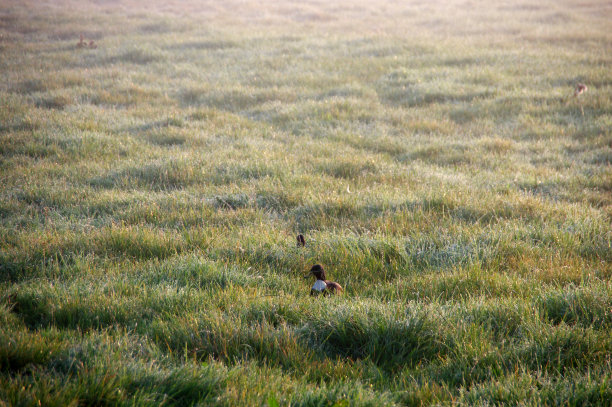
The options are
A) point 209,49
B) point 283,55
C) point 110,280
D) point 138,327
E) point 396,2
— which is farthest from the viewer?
point 396,2

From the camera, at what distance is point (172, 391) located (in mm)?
2643

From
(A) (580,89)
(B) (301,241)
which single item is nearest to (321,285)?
(B) (301,241)

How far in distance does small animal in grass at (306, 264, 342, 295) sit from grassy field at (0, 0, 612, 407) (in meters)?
0.13

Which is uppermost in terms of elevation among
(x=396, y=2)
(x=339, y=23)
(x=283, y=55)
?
(x=396, y=2)

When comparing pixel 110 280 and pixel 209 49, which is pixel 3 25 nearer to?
pixel 209 49

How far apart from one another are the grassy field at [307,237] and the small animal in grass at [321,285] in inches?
5.0

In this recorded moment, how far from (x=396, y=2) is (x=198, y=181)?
104 feet

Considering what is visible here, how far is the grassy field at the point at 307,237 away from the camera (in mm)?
2836

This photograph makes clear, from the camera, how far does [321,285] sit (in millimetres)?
3844

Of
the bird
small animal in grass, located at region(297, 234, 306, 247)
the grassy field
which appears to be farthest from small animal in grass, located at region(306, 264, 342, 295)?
the bird

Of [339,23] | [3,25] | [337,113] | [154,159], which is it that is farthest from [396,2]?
[154,159]

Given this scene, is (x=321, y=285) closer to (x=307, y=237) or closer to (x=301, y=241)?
(x=301, y=241)

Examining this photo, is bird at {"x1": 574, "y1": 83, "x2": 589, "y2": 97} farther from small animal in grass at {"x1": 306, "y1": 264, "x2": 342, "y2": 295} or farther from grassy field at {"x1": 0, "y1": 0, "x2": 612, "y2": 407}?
small animal in grass at {"x1": 306, "y1": 264, "x2": 342, "y2": 295}

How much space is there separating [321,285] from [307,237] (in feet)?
3.76
